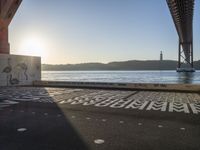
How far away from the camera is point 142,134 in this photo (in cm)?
514

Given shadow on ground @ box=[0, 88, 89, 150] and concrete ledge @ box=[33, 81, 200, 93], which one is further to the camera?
concrete ledge @ box=[33, 81, 200, 93]

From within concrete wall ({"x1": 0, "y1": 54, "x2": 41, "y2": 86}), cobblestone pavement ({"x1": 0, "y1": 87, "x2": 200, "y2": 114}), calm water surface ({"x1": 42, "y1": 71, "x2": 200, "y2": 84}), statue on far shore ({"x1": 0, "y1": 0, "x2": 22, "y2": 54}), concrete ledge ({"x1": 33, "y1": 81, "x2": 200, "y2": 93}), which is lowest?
calm water surface ({"x1": 42, "y1": 71, "x2": 200, "y2": 84})

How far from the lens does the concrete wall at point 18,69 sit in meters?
19.7

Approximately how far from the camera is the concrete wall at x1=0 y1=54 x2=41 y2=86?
774 inches

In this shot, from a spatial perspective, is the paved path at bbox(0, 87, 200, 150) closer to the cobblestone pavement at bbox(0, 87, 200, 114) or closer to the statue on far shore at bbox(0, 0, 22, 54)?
the cobblestone pavement at bbox(0, 87, 200, 114)

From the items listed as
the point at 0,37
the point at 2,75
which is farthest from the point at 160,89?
the point at 0,37

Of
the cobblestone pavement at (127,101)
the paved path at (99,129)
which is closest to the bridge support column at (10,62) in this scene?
the cobblestone pavement at (127,101)

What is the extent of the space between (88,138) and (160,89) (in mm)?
12156

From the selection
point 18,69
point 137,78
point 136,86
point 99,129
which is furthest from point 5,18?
point 137,78

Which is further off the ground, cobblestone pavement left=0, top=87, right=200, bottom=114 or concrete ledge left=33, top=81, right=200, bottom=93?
concrete ledge left=33, top=81, right=200, bottom=93

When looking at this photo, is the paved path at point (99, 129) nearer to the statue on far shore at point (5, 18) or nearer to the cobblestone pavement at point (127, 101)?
the cobblestone pavement at point (127, 101)

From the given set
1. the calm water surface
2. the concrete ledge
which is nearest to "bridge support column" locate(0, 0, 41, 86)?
the concrete ledge

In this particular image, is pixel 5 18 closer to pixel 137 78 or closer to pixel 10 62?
pixel 10 62

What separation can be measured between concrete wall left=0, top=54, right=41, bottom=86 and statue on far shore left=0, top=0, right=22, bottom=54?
4.41ft
